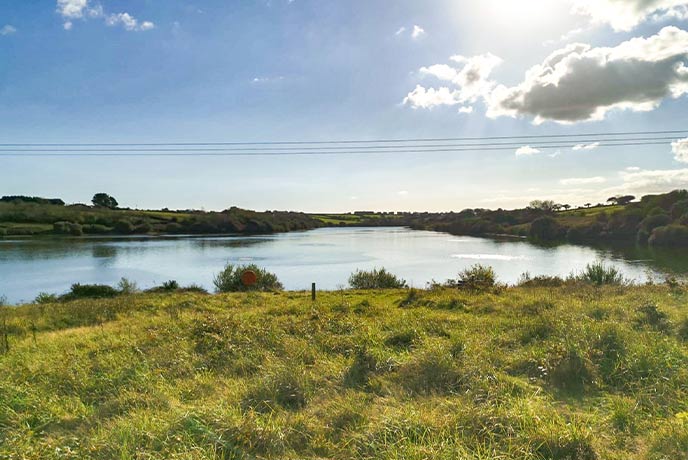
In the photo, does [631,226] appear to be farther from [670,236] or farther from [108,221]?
[108,221]

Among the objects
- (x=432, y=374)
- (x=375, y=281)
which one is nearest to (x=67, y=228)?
(x=375, y=281)

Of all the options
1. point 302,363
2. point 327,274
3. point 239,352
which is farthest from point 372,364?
point 327,274

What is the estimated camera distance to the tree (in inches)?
3742

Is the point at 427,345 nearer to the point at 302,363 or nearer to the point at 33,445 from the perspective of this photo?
the point at 302,363

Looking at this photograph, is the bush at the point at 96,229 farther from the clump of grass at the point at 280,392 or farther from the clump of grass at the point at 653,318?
the clump of grass at the point at 653,318

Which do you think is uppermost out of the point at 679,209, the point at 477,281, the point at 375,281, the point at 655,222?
the point at 679,209

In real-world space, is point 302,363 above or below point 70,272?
above

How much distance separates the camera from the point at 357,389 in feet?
16.8

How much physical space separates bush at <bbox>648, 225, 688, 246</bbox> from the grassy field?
163 feet

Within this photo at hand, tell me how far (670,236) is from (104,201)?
116036 mm

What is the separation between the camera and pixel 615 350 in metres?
5.96

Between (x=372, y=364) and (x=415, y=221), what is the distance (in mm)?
138086

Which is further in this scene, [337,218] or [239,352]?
[337,218]

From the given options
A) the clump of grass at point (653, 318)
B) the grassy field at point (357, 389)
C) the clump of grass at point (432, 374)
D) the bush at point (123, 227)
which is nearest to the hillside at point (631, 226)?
the clump of grass at point (653, 318)
